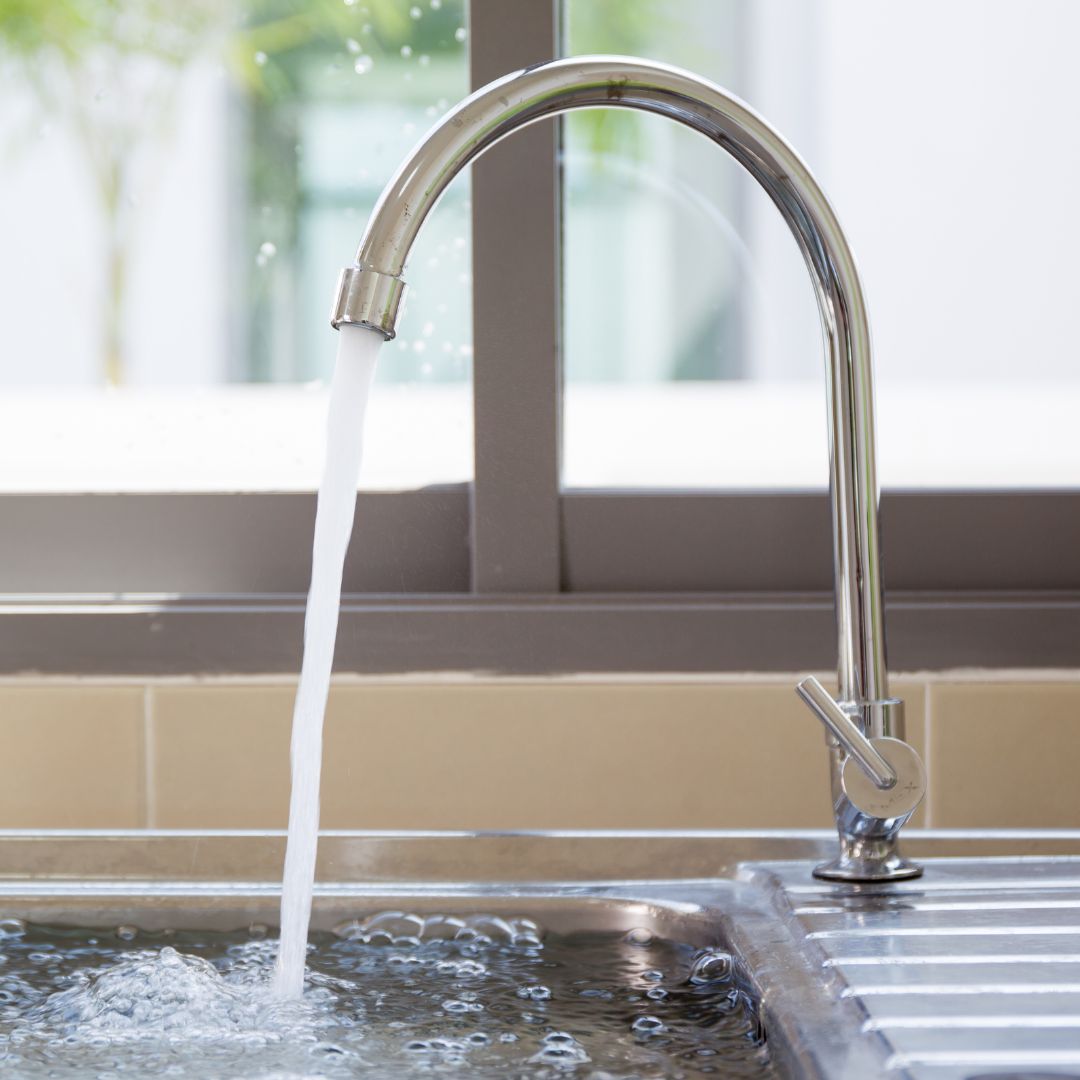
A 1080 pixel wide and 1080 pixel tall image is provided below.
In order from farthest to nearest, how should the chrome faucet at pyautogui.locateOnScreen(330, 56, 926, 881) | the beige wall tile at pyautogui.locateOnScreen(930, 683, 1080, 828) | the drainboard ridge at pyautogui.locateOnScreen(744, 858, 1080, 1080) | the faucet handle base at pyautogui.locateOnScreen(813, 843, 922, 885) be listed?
the beige wall tile at pyautogui.locateOnScreen(930, 683, 1080, 828)
the faucet handle base at pyautogui.locateOnScreen(813, 843, 922, 885)
the chrome faucet at pyautogui.locateOnScreen(330, 56, 926, 881)
the drainboard ridge at pyautogui.locateOnScreen(744, 858, 1080, 1080)

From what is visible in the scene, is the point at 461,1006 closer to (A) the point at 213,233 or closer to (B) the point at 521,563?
(B) the point at 521,563

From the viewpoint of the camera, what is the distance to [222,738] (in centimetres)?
93

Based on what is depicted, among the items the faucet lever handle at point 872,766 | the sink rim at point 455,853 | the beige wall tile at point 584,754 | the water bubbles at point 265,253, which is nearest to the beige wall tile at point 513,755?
the beige wall tile at point 584,754

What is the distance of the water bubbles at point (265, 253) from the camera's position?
41.3 inches

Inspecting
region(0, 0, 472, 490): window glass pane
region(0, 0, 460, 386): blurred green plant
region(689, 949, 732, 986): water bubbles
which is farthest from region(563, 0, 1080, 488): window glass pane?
region(689, 949, 732, 986): water bubbles

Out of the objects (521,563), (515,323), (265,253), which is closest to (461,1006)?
(521,563)

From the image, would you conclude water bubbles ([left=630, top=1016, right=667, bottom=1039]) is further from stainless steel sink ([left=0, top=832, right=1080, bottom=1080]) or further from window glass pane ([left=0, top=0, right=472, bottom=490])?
window glass pane ([left=0, top=0, right=472, bottom=490])

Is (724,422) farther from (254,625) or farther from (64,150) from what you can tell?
(64,150)

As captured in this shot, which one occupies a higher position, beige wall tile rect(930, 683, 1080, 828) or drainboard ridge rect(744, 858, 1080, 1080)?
beige wall tile rect(930, 683, 1080, 828)

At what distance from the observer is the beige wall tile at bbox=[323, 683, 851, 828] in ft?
3.03

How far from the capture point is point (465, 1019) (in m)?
0.63

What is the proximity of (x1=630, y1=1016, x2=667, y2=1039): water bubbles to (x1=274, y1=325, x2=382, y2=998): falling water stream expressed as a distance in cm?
17

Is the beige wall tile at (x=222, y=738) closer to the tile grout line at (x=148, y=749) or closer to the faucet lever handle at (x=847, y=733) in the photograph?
the tile grout line at (x=148, y=749)

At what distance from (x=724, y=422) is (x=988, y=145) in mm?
292
